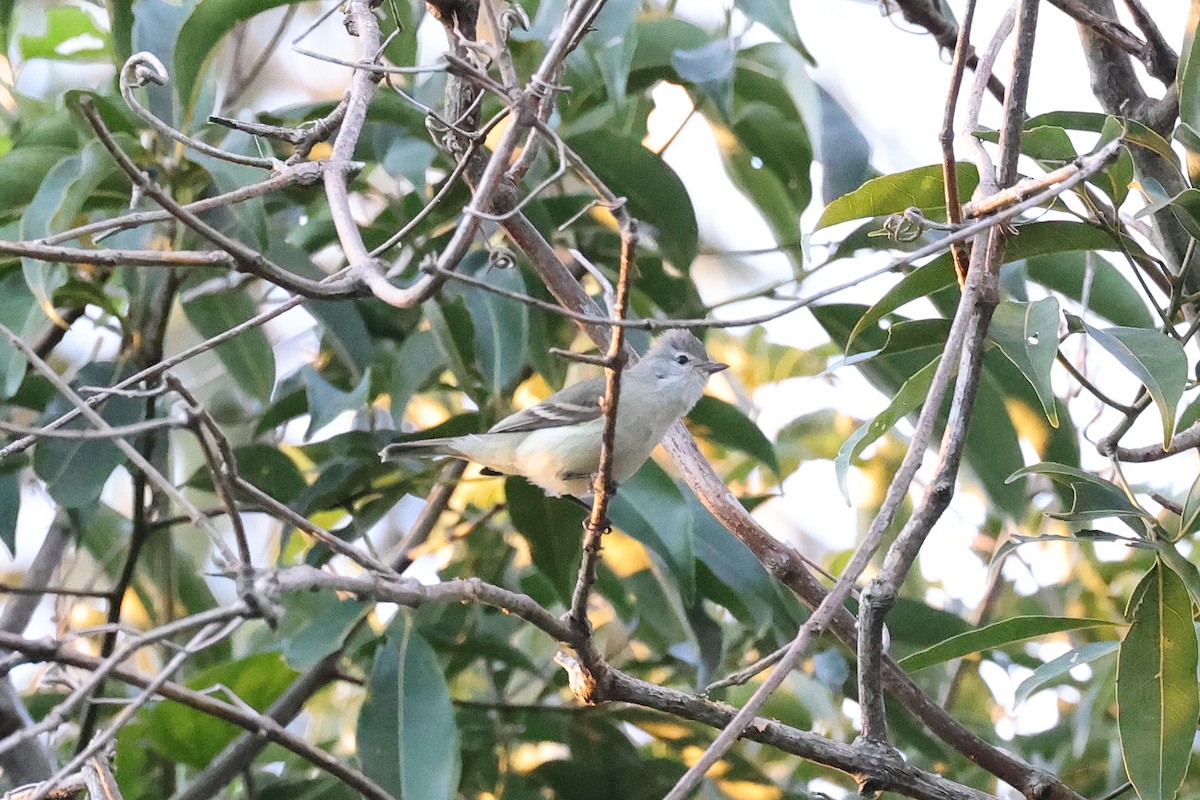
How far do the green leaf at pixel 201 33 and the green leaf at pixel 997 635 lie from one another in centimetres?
158

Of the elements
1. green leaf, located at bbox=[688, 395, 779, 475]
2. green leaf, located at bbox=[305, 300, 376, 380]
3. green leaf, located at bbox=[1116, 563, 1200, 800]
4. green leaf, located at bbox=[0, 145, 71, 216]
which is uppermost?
green leaf, located at bbox=[0, 145, 71, 216]

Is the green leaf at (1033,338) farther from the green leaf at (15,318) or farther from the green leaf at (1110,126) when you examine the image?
the green leaf at (15,318)

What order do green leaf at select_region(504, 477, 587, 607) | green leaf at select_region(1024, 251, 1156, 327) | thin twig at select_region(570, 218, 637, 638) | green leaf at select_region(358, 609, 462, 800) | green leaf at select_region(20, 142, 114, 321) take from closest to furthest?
thin twig at select_region(570, 218, 637, 638) → green leaf at select_region(20, 142, 114, 321) → green leaf at select_region(358, 609, 462, 800) → green leaf at select_region(1024, 251, 1156, 327) → green leaf at select_region(504, 477, 587, 607)

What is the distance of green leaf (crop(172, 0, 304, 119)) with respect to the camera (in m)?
2.05

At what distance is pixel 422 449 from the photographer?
2.24 metres

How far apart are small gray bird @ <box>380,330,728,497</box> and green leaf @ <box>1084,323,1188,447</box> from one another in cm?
87

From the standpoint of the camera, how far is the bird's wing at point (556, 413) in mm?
2514

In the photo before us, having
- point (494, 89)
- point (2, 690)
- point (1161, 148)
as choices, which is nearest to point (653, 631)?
point (2, 690)

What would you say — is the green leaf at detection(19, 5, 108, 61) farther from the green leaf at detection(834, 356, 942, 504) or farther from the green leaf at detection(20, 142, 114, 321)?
the green leaf at detection(834, 356, 942, 504)

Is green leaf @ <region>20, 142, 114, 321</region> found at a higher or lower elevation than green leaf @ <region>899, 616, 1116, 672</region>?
higher

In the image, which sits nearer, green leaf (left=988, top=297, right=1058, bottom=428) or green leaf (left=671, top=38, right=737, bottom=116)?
green leaf (left=988, top=297, right=1058, bottom=428)

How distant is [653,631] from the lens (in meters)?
2.60

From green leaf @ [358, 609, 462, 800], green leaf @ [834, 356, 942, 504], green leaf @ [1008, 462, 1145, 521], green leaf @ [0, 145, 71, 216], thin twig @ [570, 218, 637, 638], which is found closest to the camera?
thin twig @ [570, 218, 637, 638]

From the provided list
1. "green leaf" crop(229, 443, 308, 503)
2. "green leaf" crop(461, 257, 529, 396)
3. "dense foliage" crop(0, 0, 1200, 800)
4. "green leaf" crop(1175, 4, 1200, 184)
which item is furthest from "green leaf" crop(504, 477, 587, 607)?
"green leaf" crop(1175, 4, 1200, 184)
